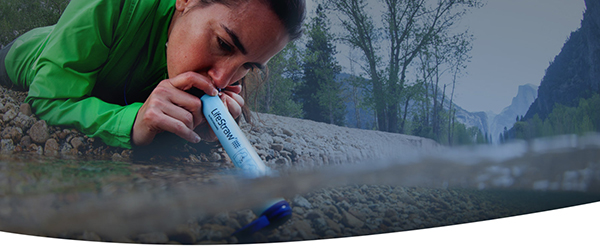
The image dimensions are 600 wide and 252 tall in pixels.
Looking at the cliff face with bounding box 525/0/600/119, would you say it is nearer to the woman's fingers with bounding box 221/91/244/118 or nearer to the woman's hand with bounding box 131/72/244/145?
the woman's fingers with bounding box 221/91/244/118

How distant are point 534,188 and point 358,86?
2.44 ft

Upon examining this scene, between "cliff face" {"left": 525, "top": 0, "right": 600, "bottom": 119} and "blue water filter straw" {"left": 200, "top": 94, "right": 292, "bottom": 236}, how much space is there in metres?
0.98

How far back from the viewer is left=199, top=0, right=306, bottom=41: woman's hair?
39.4 inches

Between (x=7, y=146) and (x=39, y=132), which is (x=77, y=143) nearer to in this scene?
(x=39, y=132)

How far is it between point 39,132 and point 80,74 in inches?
8.2

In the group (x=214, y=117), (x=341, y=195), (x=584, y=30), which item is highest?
(x=584, y=30)

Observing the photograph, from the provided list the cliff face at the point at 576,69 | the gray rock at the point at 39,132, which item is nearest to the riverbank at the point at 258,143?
the gray rock at the point at 39,132

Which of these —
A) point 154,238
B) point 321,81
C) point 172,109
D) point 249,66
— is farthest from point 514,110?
point 154,238

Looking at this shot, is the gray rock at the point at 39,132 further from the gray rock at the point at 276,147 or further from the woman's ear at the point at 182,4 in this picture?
the gray rock at the point at 276,147

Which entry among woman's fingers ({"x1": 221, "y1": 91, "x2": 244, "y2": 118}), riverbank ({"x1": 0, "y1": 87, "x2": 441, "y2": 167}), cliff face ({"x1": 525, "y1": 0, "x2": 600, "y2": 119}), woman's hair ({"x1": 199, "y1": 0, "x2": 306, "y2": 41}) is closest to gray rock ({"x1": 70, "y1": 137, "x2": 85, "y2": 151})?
riverbank ({"x1": 0, "y1": 87, "x2": 441, "y2": 167})

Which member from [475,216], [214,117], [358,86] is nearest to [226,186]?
[214,117]

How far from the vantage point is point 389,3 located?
1179mm

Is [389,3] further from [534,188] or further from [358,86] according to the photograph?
[534,188]

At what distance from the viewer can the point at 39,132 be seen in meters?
1.08
